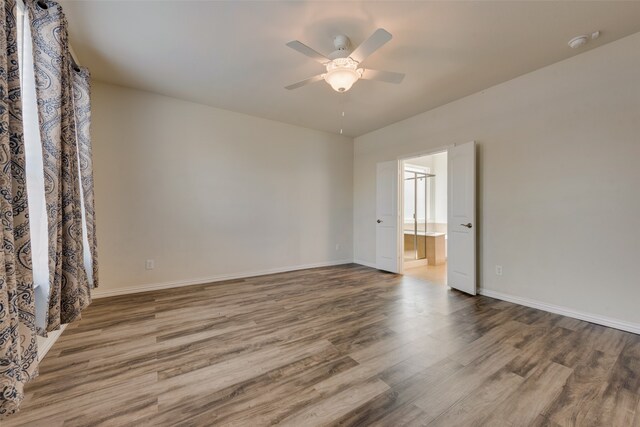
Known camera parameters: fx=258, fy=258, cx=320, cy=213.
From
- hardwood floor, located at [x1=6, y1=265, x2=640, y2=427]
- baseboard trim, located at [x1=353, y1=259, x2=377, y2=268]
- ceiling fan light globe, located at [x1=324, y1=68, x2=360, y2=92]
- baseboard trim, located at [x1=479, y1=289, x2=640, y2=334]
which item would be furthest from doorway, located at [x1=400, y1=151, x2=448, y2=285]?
ceiling fan light globe, located at [x1=324, y1=68, x2=360, y2=92]

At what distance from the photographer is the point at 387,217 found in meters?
4.85

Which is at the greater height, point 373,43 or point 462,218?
point 373,43

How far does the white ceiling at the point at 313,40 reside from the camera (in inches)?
81.7

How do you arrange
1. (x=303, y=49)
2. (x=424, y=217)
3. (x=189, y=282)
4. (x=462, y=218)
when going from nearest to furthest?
(x=303, y=49) → (x=462, y=218) → (x=189, y=282) → (x=424, y=217)

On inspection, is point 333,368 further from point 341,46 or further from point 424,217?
point 424,217

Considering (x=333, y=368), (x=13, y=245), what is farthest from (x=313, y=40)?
(x=333, y=368)

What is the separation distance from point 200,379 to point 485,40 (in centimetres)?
368

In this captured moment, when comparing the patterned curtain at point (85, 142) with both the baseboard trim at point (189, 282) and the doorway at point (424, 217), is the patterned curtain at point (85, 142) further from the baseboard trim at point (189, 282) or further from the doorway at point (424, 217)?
the doorway at point (424, 217)

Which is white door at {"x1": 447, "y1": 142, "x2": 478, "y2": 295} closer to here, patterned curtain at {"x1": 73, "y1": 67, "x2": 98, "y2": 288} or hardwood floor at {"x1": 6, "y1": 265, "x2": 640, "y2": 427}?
hardwood floor at {"x1": 6, "y1": 265, "x2": 640, "y2": 427}

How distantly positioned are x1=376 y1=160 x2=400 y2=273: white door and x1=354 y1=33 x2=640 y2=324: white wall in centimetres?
125

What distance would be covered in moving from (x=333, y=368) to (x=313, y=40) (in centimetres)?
281

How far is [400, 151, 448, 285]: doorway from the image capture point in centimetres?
531

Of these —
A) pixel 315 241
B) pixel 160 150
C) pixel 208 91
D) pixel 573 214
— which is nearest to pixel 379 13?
pixel 208 91

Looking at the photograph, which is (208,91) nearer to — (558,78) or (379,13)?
(379,13)
